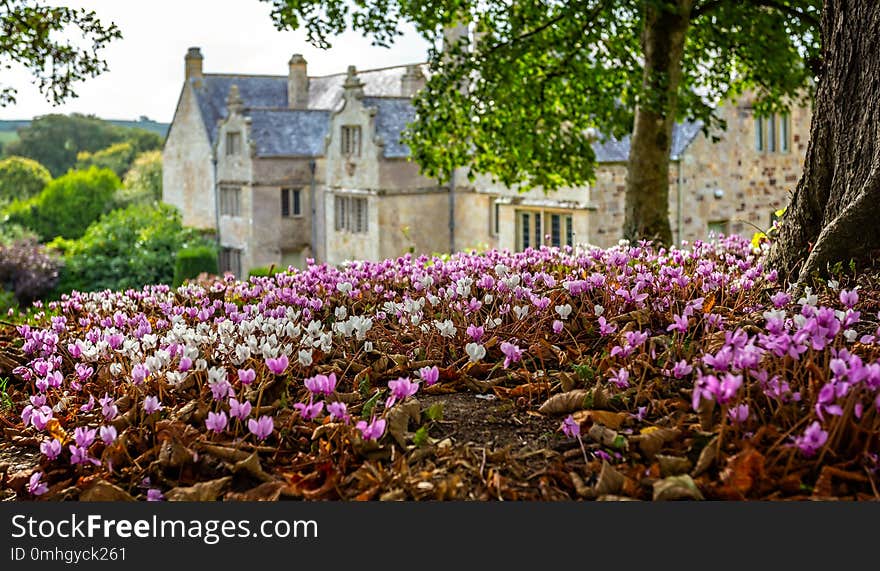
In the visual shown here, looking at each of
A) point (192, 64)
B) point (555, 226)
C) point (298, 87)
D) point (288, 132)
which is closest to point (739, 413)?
point (555, 226)

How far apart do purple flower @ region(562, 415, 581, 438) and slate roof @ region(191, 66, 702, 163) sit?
18.6m

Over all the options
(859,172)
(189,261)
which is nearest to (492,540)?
(859,172)

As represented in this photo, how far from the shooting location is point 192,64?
5091 centimetres

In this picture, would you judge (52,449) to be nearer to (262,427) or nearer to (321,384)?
(262,427)

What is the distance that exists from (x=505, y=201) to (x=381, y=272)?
23.3 meters

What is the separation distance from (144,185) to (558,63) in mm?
58126

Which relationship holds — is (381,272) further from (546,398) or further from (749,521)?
(749,521)

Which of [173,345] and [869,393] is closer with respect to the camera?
[869,393]

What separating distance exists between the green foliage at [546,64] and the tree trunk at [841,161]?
7.31 metres

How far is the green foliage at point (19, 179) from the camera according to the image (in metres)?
76.4

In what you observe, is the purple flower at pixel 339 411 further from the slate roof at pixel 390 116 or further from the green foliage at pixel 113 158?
the green foliage at pixel 113 158

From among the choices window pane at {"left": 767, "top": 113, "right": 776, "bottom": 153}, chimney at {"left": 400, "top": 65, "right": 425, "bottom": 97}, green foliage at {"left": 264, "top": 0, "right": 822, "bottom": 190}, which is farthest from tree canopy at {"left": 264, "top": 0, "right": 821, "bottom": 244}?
chimney at {"left": 400, "top": 65, "right": 425, "bottom": 97}

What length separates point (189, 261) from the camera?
3759 centimetres

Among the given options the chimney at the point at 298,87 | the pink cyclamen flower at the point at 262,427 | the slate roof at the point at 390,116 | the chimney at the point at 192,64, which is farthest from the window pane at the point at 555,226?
the chimney at the point at 192,64
